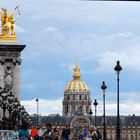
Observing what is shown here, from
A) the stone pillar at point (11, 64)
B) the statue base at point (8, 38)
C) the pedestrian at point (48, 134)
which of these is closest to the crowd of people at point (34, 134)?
the pedestrian at point (48, 134)

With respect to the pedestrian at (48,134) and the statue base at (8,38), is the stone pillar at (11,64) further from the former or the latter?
the pedestrian at (48,134)

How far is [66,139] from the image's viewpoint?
43.0 metres

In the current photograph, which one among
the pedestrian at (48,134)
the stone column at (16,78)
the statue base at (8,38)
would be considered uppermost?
the statue base at (8,38)

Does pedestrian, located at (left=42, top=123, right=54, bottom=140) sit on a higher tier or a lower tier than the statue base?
lower

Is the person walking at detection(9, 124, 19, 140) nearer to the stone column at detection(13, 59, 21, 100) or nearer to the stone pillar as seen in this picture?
the stone pillar

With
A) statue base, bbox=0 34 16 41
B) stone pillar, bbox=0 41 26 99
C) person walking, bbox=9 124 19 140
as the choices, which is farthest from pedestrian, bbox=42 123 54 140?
statue base, bbox=0 34 16 41

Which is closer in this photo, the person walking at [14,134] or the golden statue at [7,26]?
the person walking at [14,134]

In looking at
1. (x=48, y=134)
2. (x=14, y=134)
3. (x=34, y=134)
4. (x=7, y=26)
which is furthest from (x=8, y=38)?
(x=48, y=134)

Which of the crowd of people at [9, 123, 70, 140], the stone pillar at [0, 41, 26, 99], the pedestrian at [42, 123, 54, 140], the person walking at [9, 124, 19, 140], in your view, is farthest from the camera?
the stone pillar at [0, 41, 26, 99]

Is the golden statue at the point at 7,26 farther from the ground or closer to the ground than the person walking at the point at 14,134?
farther from the ground

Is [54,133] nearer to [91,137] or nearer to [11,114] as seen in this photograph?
[91,137]

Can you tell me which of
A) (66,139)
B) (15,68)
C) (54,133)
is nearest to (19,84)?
Result: (15,68)

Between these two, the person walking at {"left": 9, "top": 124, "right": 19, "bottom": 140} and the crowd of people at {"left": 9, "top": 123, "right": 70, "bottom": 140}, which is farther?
the person walking at {"left": 9, "top": 124, "right": 19, "bottom": 140}

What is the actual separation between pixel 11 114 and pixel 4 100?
43.2ft
